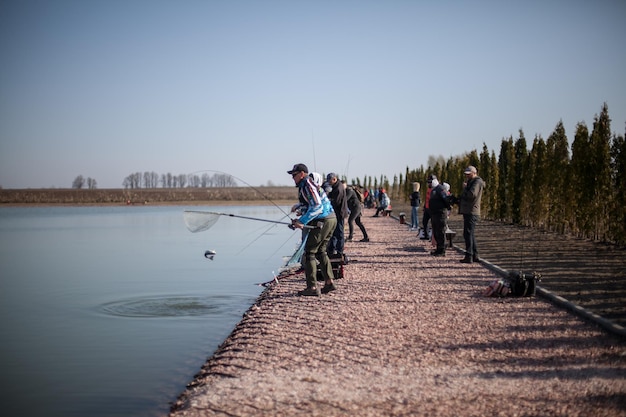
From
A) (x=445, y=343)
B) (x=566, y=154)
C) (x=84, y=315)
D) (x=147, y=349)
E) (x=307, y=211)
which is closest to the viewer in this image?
(x=445, y=343)

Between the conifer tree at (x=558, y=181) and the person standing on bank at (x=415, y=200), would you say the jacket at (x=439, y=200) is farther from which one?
the conifer tree at (x=558, y=181)

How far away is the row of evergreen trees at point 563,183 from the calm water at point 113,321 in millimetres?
9983

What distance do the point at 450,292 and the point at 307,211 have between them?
2686 mm

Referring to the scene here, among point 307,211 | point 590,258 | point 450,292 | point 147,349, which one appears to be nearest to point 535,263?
point 590,258

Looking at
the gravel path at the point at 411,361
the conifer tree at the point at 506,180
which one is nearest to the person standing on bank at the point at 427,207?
the gravel path at the point at 411,361

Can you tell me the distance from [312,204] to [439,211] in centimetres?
631

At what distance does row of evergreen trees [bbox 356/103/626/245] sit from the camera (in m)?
18.7

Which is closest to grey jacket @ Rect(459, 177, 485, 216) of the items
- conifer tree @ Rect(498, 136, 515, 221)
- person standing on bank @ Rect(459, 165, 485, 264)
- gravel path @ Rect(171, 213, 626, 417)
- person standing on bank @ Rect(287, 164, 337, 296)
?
person standing on bank @ Rect(459, 165, 485, 264)

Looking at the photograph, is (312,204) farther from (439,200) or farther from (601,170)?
(601,170)

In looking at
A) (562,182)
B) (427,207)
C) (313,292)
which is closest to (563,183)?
(562,182)

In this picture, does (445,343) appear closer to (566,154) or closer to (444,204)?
(444,204)

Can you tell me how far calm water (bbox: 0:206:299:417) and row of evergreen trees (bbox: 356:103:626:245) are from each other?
998cm

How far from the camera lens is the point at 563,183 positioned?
72.2ft

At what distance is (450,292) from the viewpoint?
9.88 meters
